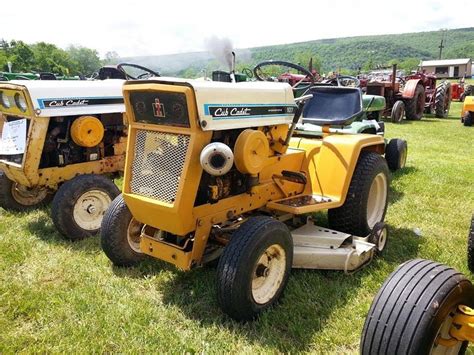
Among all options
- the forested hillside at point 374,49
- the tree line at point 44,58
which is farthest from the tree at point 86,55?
the forested hillside at point 374,49

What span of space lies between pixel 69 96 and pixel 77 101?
93 millimetres

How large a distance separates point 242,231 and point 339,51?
16091 centimetres

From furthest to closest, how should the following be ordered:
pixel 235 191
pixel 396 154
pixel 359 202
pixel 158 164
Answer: pixel 396 154 < pixel 359 202 < pixel 235 191 < pixel 158 164

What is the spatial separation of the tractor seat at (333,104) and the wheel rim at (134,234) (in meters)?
2.10

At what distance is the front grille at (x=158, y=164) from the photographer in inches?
102

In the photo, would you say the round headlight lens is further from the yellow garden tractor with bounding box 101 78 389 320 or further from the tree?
the tree

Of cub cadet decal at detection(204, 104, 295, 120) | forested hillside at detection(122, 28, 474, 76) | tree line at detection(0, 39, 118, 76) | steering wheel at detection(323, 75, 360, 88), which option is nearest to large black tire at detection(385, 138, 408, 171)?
steering wheel at detection(323, 75, 360, 88)

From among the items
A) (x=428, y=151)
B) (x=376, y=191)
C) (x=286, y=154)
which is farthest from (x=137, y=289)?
(x=428, y=151)

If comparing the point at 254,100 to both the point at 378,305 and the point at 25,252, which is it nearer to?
the point at 378,305

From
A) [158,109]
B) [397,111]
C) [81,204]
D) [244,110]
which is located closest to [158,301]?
[158,109]

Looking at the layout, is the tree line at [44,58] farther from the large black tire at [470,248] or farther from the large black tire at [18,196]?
the large black tire at [470,248]

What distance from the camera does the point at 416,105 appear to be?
14.1 metres

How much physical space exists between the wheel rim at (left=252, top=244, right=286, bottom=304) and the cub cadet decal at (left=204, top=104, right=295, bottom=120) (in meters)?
0.86

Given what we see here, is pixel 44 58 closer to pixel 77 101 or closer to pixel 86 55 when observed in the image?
pixel 86 55
